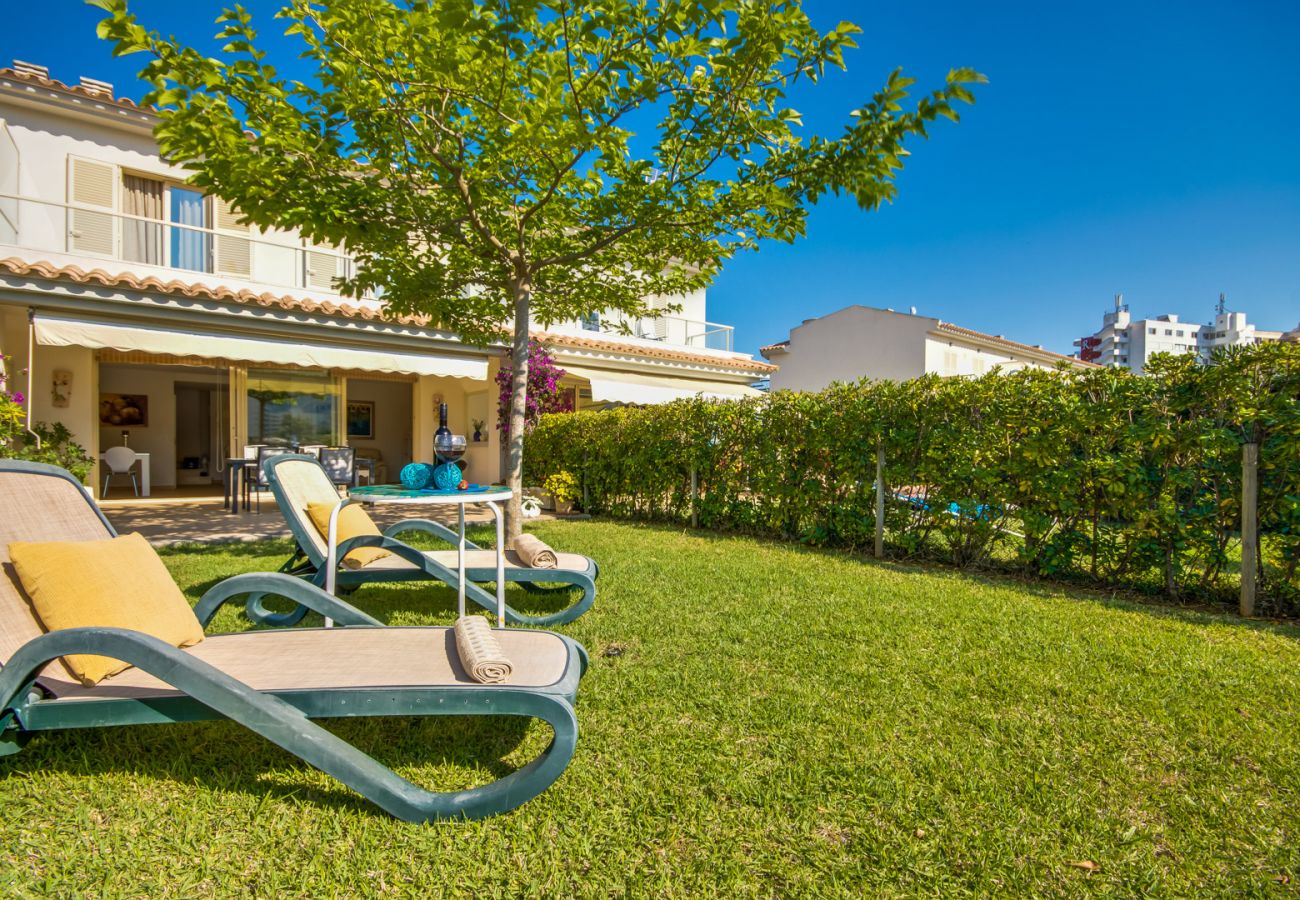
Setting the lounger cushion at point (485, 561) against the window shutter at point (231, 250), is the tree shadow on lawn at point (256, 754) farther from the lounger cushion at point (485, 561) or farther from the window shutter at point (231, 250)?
the window shutter at point (231, 250)

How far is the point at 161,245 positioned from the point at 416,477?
14.2 metres

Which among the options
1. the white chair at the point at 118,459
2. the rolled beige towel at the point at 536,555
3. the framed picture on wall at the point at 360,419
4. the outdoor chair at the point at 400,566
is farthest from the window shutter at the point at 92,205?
the rolled beige towel at the point at 536,555

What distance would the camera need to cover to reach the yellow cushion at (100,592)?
280 centimetres

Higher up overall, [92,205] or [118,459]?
[92,205]

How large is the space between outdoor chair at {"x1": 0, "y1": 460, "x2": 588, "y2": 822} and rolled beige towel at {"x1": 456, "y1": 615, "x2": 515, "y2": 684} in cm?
5

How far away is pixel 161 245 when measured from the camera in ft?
45.7

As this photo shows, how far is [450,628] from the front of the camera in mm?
3617

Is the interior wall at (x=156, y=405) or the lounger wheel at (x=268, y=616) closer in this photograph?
the lounger wheel at (x=268, y=616)

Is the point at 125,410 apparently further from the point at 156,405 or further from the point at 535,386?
the point at 535,386

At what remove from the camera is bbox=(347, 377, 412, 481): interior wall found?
21734 millimetres

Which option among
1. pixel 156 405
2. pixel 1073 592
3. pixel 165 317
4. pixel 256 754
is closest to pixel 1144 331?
pixel 1073 592

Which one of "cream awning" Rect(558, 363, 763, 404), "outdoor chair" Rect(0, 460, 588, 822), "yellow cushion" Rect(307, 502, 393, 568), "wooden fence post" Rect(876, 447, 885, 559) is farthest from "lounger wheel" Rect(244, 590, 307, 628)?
"cream awning" Rect(558, 363, 763, 404)

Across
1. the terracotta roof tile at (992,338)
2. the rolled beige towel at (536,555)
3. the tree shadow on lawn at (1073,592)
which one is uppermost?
the terracotta roof tile at (992,338)

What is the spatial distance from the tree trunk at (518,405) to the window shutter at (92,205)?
Answer: 11041 millimetres
